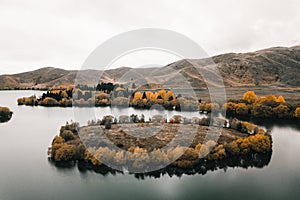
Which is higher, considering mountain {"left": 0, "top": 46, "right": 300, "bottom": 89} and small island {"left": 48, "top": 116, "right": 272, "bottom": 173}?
mountain {"left": 0, "top": 46, "right": 300, "bottom": 89}

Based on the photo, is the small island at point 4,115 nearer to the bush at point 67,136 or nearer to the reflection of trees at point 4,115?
the reflection of trees at point 4,115

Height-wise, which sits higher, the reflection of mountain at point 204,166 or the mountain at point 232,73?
the mountain at point 232,73

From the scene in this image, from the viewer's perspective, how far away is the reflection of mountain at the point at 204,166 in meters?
15.5

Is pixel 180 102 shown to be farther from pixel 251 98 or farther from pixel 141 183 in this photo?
pixel 141 183

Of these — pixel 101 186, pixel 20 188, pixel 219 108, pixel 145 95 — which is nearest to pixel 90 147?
pixel 101 186

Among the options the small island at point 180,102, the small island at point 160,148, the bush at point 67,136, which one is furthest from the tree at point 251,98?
the bush at point 67,136

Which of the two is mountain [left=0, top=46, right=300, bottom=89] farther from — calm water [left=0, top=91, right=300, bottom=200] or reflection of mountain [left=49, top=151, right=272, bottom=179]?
reflection of mountain [left=49, top=151, right=272, bottom=179]

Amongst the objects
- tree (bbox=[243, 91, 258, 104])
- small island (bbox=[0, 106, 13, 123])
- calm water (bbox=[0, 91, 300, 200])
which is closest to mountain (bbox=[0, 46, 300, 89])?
small island (bbox=[0, 106, 13, 123])

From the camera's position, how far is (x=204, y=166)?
1638 centimetres

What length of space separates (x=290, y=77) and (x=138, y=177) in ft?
266

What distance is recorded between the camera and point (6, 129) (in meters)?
27.7

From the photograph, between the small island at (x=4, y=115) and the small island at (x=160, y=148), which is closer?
the small island at (x=160, y=148)

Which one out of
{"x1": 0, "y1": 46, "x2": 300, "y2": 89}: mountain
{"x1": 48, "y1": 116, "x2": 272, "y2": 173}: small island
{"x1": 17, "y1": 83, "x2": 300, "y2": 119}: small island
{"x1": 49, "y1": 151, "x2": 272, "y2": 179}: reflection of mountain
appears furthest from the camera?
{"x1": 0, "y1": 46, "x2": 300, "y2": 89}: mountain

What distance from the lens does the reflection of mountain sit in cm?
1549
